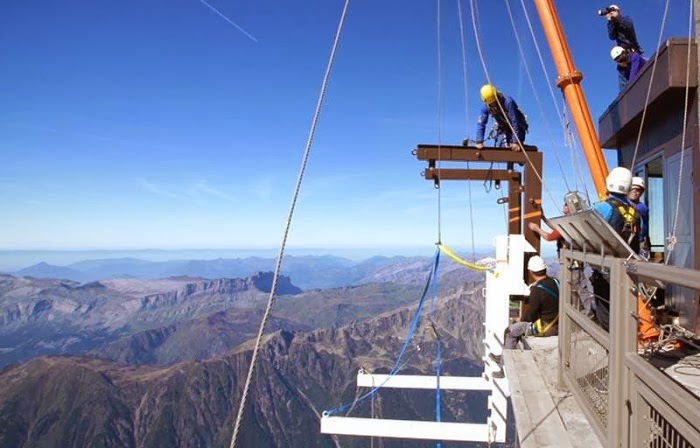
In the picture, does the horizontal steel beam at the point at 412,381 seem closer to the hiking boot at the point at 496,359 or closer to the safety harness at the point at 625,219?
the hiking boot at the point at 496,359

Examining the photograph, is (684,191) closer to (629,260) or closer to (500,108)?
(500,108)

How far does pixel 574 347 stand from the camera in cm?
530

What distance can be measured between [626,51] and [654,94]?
8.74ft

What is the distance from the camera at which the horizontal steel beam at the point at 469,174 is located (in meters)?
11.8

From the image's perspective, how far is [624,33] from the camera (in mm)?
10766

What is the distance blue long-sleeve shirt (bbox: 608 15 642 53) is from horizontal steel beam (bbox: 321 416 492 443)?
9228mm

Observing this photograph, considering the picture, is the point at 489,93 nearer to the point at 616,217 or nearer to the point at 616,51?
the point at 616,51

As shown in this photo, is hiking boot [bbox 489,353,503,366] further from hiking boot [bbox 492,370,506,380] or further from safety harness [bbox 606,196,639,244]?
safety harness [bbox 606,196,639,244]

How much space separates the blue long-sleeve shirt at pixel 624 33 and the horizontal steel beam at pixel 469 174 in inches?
144

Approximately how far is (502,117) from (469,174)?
1600 millimetres

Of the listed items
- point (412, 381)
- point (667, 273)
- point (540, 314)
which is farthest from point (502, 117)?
point (667, 273)

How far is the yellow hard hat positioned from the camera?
1088 centimetres

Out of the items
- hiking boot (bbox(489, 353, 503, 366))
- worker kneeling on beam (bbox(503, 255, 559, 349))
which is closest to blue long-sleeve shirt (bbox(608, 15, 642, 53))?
worker kneeling on beam (bbox(503, 255, 559, 349))

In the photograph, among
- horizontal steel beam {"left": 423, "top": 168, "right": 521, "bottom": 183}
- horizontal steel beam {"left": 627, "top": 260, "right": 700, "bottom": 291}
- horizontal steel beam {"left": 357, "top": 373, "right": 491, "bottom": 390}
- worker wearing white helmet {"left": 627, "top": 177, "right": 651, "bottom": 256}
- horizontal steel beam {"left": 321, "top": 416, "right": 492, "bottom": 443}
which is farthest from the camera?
horizontal steel beam {"left": 357, "top": 373, "right": 491, "bottom": 390}
